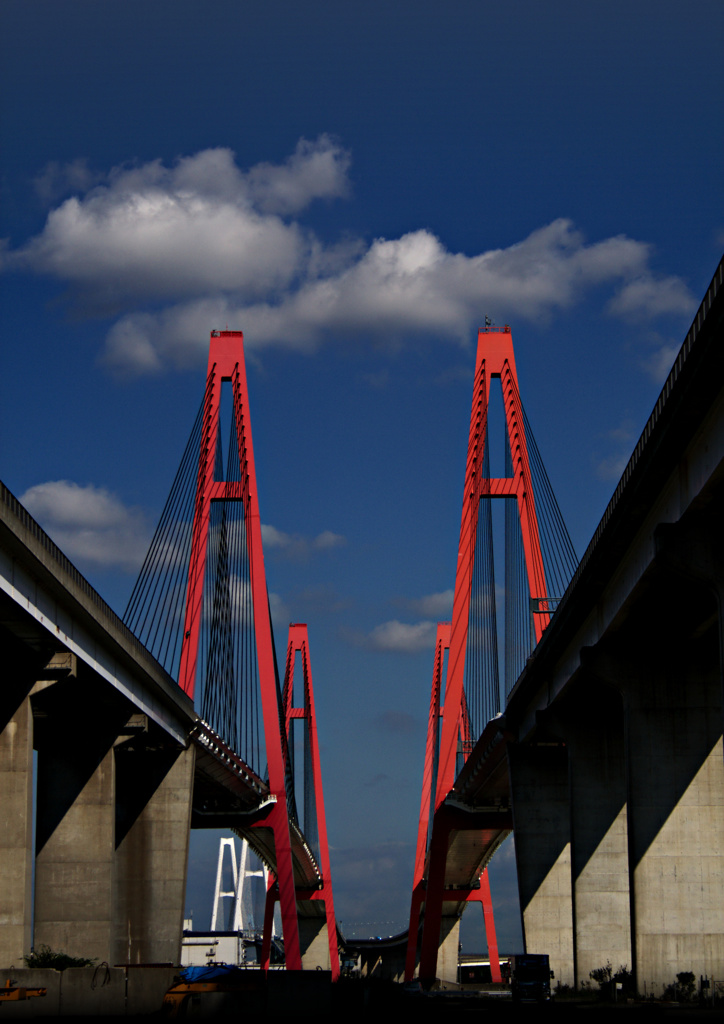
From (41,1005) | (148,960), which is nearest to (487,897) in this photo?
(148,960)

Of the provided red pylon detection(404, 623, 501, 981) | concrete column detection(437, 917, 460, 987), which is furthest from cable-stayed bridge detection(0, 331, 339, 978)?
concrete column detection(437, 917, 460, 987)

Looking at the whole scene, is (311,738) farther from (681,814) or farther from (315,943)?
(681,814)

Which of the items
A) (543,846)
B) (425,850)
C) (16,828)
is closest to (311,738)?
(425,850)

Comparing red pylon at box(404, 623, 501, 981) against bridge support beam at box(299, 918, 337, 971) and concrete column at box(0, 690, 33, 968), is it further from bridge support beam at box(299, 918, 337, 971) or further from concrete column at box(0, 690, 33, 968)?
concrete column at box(0, 690, 33, 968)

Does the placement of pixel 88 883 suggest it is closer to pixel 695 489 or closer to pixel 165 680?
pixel 165 680

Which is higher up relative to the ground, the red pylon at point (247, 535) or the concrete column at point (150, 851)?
the red pylon at point (247, 535)

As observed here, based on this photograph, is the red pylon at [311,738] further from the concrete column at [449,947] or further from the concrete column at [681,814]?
the concrete column at [681,814]

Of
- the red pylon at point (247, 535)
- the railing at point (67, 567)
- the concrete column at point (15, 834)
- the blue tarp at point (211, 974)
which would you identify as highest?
the red pylon at point (247, 535)

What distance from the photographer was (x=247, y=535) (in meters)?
63.5

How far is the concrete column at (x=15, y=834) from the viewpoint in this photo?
3462cm

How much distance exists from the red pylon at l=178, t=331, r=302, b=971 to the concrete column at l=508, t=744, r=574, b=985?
38.5 feet

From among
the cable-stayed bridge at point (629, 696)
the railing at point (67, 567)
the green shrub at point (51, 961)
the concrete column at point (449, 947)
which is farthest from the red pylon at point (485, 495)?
the concrete column at point (449, 947)

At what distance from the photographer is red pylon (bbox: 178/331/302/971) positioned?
57344mm

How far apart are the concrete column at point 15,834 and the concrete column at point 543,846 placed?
31806 mm
